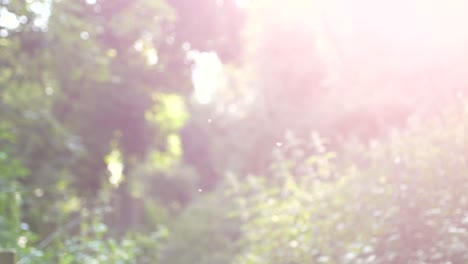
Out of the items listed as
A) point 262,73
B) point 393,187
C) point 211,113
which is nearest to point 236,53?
point 262,73

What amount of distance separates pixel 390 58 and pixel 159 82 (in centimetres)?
677

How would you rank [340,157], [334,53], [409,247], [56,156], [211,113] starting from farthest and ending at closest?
1. [211,113]
2. [334,53]
3. [56,156]
4. [340,157]
5. [409,247]

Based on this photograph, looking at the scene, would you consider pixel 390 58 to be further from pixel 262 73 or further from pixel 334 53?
pixel 262 73

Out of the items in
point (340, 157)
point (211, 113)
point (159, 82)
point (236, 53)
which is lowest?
point (340, 157)

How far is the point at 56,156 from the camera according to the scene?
12.9 metres

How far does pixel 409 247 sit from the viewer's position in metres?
6.70

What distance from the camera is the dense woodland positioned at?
689 centimetres

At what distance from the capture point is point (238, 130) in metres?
29.3

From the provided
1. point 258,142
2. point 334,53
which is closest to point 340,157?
point 334,53

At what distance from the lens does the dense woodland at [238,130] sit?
6887mm

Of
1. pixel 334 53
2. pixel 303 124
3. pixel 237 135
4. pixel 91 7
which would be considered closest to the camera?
pixel 91 7

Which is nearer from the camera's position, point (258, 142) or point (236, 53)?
point (236, 53)

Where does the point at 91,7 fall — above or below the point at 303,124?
below

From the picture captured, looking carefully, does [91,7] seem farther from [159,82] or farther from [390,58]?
[390,58]
